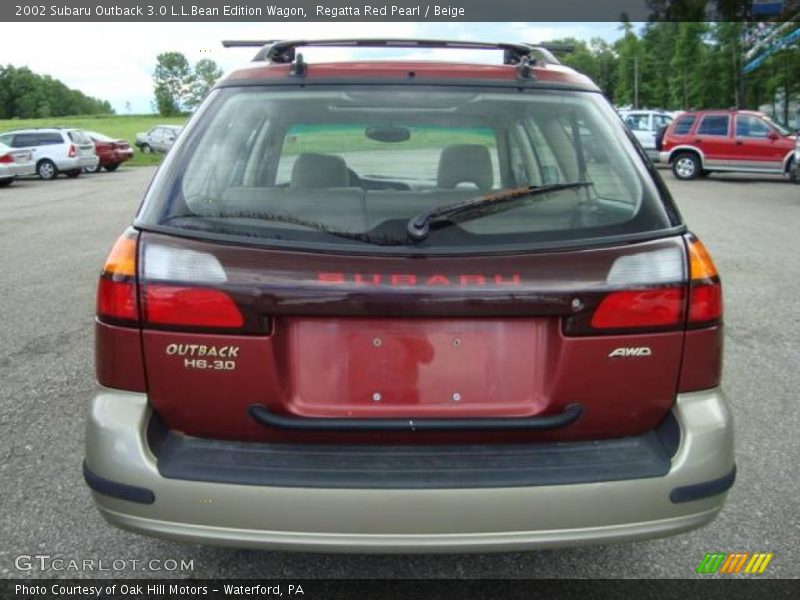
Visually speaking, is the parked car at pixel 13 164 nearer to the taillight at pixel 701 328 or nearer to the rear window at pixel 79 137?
the rear window at pixel 79 137

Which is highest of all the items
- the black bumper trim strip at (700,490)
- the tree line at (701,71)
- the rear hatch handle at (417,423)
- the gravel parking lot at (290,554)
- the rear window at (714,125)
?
the tree line at (701,71)

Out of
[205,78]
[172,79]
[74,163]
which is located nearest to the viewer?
[74,163]

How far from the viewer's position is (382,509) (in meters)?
2.09

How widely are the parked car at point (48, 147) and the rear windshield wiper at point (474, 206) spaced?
26.8m

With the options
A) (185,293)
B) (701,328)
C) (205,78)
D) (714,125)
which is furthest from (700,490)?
(205,78)

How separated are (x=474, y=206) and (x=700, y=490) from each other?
1042 mm

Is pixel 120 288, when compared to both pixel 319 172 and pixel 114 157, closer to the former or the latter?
pixel 319 172

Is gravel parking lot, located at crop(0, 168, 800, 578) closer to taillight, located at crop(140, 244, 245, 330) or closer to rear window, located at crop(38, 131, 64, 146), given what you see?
taillight, located at crop(140, 244, 245, 330)

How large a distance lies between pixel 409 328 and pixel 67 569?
1591 mm

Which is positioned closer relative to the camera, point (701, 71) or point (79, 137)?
point (79, 137)

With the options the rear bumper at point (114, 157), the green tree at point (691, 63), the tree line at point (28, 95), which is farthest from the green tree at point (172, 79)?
the rear bumper at point (114, 157)

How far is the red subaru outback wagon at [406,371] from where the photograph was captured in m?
2.12

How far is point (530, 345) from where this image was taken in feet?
7.21

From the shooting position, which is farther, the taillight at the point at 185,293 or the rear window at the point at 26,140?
the rear window at the point at 26,140
